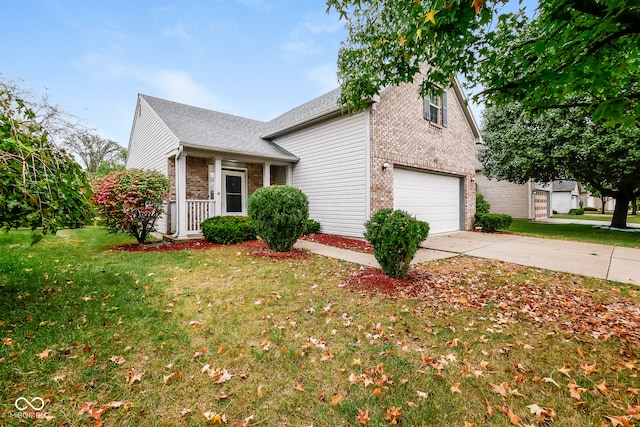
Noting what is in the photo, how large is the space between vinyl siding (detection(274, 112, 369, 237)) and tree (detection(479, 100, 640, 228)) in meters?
6.12

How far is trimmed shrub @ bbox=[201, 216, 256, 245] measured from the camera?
26.7 feet

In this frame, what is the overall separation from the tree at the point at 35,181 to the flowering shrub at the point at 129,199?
3.93 m

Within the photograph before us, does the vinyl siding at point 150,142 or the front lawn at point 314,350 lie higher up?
the vinyl siding at point 150,142

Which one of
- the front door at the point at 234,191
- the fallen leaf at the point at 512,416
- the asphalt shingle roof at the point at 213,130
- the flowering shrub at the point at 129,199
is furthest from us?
the front door at the point at 234,191

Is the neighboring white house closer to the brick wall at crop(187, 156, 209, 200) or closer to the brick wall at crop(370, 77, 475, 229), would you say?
the brick wall at crop(370, 77, 475, 229)

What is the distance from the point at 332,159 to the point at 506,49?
5802 mm

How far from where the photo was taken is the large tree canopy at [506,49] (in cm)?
299

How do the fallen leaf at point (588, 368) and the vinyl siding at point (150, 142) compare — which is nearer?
the fallen leaf at point (588, 368)

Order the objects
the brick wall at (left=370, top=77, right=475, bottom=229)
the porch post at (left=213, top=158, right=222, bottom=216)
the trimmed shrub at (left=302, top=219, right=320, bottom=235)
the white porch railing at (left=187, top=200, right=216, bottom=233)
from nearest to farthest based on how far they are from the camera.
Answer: the brick wall at (left=370, top=77, right=475, bottom=229)
the white porch railing at (left=187, top=200, right=216, bottom=233)
the porch post at (left=213, top=158, right=222, bottom=216)
the trimmed shrub at (left=302, top=219, right=320, bottom=235)

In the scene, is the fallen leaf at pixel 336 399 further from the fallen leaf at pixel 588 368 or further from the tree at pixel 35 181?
the tree at pixel 35 181

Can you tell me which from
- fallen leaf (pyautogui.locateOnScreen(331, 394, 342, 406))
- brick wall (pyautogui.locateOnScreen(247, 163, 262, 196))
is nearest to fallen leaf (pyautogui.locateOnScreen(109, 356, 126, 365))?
fallen leaf (pyautogui.locateOnScreen(331, 394, 342, 406))

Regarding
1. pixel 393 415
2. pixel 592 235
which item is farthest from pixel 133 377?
pixel 592 235

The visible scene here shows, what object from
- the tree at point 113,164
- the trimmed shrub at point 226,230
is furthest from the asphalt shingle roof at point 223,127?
the tree at point 113,164

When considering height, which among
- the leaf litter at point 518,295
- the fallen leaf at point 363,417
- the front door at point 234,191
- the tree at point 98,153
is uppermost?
the tree at point 98,153
